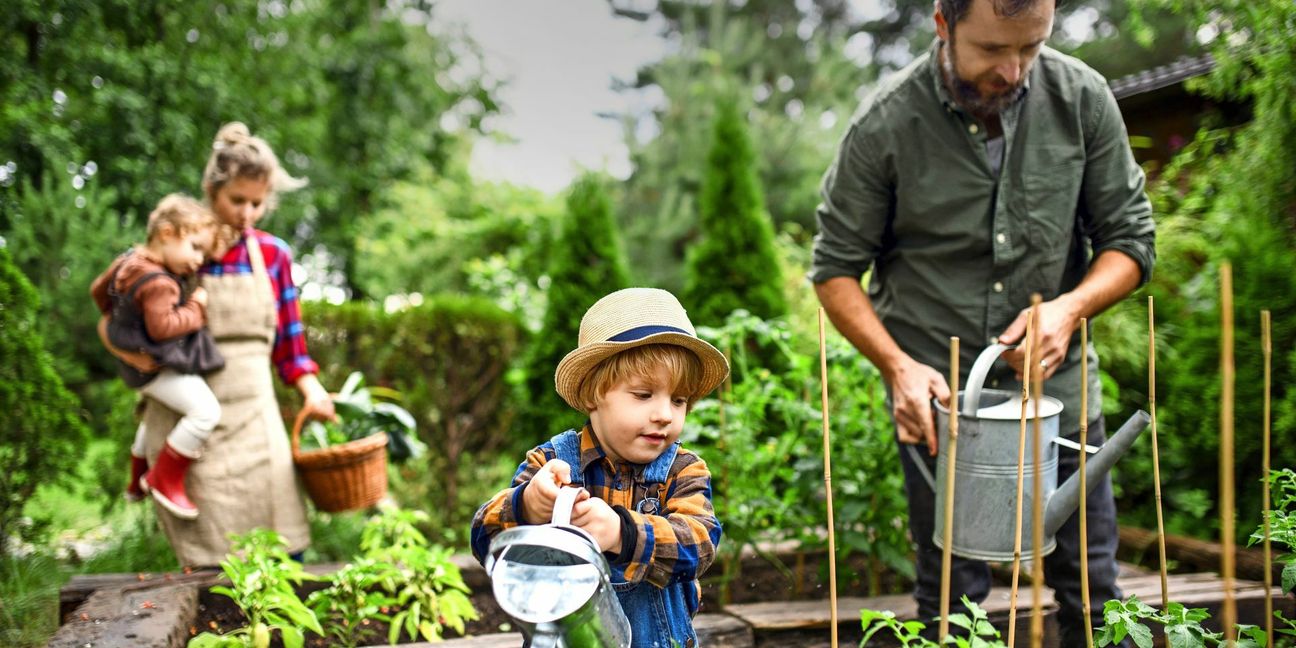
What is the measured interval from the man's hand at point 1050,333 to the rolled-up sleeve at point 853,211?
47 cm

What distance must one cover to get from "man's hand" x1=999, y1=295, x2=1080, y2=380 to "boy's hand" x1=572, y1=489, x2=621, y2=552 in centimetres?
114

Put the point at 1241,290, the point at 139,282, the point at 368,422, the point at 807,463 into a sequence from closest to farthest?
the point at 139,282 < the point at 807,463 < the point at 368,422 < the point at 1241,290

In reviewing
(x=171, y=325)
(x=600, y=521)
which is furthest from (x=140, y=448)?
(x=600, y=521)

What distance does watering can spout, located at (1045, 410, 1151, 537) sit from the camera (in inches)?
79.5

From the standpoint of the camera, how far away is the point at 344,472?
11.3 ft

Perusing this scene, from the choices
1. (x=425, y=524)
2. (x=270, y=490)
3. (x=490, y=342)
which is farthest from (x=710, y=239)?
(x=270, y=490)

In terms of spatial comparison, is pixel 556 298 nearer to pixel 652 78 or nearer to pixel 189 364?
pixel 189 364

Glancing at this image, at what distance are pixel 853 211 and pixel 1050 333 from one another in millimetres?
600

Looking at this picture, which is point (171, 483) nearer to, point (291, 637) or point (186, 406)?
point (186, 406)

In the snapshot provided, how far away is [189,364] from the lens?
3.23 meters

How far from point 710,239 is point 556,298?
1.27m

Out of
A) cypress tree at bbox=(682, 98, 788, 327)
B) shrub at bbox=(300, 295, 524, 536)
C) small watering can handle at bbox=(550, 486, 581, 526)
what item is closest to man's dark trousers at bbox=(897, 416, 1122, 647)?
small watering can handle at bbox=(550, 486, 581, 526)

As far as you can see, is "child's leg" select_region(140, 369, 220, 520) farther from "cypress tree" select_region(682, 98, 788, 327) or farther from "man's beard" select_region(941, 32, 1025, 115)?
"cypress tree" select_region(682, 98, 788, 327)

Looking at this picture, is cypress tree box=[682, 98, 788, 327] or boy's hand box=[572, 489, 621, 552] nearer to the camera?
boy's hand box=[572, 489, 621, 552]
